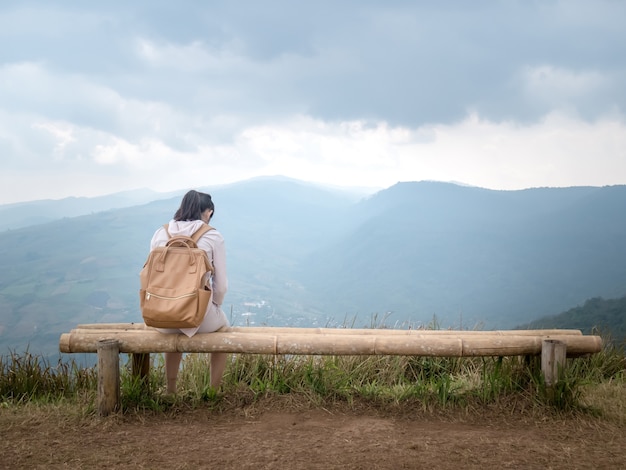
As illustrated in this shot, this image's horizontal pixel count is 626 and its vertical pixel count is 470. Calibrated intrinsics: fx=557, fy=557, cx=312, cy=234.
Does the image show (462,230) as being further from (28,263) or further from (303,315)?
(28,263)

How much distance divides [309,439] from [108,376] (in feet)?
5.02

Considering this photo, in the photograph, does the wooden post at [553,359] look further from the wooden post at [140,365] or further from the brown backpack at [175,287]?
the wooden post at [140,365]

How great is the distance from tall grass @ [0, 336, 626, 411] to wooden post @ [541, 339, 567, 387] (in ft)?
0.14

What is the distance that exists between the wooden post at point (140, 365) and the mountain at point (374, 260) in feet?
226

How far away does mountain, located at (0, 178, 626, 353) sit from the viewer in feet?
295

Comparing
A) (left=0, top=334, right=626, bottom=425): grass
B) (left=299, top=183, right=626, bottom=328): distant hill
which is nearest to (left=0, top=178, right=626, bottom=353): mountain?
(left=299, top=183, right=626, bottom=328): distant hill

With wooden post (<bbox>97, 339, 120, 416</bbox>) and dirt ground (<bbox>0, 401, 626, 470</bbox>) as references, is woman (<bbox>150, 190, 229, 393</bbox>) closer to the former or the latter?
wooden post (<bbox>97, 339, 120, 416</bbox>)

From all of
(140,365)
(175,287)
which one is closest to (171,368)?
(140,365)

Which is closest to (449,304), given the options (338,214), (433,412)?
(338,214)

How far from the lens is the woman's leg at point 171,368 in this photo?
4340 mm

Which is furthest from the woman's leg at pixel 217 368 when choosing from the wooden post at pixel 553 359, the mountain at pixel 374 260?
the mountain at pixel 374 260

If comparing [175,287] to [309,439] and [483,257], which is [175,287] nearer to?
[309,439]

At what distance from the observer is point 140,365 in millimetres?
4422

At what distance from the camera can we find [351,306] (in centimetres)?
9975
